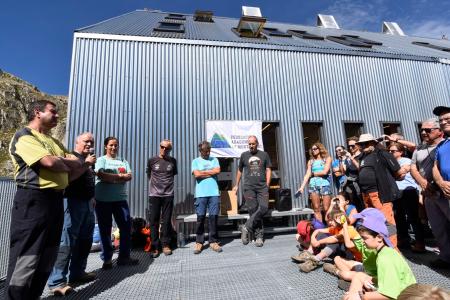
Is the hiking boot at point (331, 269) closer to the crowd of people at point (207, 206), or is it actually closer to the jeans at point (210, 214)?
the crowd of people at point (207, 206)

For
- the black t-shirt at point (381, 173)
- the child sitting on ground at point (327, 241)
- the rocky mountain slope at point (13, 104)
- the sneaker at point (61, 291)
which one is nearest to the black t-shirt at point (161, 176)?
the sneaker at point (61, 291)

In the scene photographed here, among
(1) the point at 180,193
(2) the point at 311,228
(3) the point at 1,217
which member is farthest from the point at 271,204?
(3) the point at 1,217

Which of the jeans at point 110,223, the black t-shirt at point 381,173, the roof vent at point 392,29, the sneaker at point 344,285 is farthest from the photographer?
the roof vent at point 392,29

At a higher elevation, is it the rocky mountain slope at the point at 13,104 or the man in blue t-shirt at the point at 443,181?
the rocky mountain slope at the point at 13,104

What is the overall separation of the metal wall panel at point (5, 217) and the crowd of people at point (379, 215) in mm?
3741

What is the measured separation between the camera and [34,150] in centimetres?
225

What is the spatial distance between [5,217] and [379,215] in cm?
434

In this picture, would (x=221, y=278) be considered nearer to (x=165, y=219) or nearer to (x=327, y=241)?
(x=327, y=241)

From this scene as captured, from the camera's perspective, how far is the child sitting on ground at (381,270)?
1960mm

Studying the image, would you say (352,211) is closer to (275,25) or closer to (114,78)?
(114,78)

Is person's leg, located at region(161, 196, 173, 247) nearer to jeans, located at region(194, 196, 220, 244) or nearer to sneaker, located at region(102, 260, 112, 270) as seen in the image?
jeans, located at region(194, 196, 220, 244)

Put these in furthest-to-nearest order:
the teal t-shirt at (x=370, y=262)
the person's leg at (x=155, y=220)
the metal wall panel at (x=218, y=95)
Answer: the metal wall panel at (x=218, y=95)
the person's leg at (x=155, y=220)
the teal t-shirt at (x=370, y=262)

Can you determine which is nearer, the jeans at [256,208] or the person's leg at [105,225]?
the person's leg at [105,225]

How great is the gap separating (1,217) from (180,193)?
334 cm
